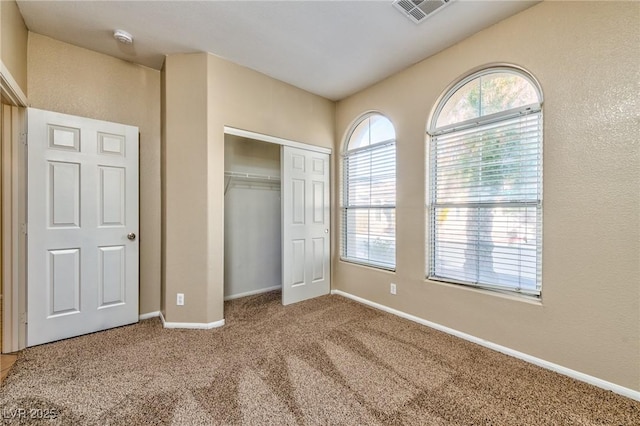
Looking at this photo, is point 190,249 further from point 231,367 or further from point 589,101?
point 589,101

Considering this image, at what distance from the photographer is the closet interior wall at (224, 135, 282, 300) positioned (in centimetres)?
367

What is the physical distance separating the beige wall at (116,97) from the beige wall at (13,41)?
Answer: 0.13m

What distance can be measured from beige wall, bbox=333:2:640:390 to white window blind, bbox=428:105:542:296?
0.12 meters

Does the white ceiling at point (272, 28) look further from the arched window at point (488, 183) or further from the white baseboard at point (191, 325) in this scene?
the white baseboard at point (191, 325)

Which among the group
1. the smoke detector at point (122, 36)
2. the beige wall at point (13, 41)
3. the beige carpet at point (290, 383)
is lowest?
the beige carpet at point (290, 383)

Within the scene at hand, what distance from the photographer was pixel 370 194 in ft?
11.5

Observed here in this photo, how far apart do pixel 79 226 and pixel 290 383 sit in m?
2.39

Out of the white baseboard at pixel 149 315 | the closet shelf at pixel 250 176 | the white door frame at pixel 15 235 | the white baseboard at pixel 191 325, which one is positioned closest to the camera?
the white door frame at pixel 15 235

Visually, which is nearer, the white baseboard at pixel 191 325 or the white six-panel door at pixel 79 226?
the white six-panel door at pixel 79 226

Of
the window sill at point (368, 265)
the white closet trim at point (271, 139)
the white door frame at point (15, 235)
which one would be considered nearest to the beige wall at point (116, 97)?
the white door frame at point (15, 235)

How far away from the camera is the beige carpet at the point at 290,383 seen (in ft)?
5.13

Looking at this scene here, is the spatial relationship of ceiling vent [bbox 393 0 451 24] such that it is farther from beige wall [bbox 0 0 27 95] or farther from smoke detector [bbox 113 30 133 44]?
beige wall [bbox 0 0 27 95]

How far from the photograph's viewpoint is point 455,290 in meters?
2.60

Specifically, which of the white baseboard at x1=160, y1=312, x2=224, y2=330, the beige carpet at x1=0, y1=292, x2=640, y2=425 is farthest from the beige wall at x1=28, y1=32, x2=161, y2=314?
the beige carpet at x1=0, y1=292, x2=640, y2=425
